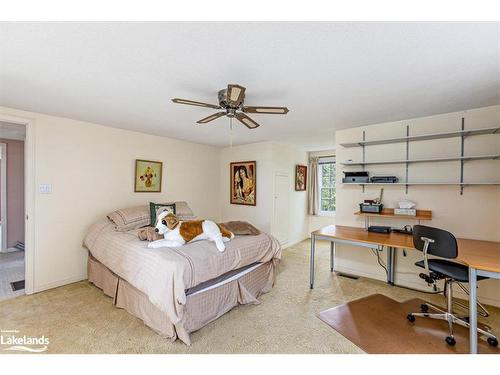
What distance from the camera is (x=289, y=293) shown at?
9.62 ft

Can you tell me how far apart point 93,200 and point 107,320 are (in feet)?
5.90

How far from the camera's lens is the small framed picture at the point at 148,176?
3844mm

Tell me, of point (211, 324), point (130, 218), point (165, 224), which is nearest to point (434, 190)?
Answer: point (211, 324)

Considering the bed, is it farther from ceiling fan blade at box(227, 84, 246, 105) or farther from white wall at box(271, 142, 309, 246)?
white wall at box(271, 142, 309, 246)

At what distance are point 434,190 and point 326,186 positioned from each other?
299 cm

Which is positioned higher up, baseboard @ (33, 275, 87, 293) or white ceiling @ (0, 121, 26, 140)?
white ceiling @ (0, 121, 26, 140)

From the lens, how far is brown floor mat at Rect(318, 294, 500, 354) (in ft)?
6.27

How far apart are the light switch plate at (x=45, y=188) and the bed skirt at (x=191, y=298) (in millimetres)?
1059

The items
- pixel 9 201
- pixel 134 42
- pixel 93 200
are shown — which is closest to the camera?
pixel 134 42

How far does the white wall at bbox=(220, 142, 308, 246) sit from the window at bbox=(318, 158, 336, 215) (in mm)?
508

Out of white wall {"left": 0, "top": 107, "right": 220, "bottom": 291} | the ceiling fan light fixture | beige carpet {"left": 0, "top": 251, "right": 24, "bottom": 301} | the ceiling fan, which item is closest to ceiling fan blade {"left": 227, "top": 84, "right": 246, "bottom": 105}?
the ceiling fan
